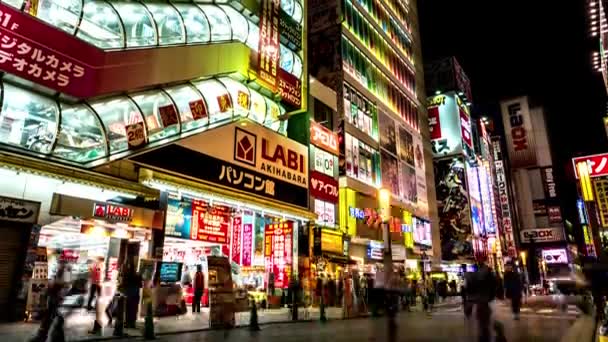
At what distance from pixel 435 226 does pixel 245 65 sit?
3205 centimetres

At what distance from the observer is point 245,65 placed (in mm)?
18328

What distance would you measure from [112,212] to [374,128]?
2504cm

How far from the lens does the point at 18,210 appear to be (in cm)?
1224

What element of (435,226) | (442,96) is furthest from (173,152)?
(442,96)

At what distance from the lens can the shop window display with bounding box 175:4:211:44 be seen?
16812 millimetres

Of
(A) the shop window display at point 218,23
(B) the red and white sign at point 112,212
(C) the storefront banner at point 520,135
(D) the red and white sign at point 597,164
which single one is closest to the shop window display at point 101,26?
(A) the shop window display at point 218,23

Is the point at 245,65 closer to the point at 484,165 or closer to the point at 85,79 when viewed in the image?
the point at 85,79

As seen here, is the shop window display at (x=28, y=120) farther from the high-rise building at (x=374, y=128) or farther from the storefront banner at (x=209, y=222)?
the high-rise building at (x=374, y=128)

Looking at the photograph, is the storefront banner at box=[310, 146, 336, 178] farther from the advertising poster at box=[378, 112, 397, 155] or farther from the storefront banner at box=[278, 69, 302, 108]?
the advertising poster at box=[378, 112, 397, 155]

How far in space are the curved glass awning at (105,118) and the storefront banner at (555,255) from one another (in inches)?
2760

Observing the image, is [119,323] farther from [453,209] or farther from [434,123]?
[434,123]

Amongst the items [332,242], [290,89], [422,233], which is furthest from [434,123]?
[290,89]

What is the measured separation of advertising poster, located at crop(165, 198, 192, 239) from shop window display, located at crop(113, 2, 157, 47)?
6200 mm

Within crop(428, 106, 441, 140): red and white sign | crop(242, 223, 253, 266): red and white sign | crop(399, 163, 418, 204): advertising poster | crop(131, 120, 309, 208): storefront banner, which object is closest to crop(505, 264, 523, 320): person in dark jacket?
crop(131, 120, 309, 208): storefront banner
